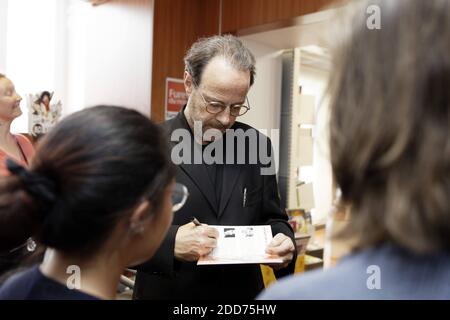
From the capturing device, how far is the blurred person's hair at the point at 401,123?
1.81 feet

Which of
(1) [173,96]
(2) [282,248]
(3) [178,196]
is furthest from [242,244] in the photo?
(1) [173,96]

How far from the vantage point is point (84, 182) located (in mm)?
792

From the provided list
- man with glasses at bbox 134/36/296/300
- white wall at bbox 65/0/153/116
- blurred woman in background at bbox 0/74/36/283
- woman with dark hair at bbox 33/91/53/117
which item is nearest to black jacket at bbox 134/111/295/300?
man with glasses at bbox 134/36/296/300

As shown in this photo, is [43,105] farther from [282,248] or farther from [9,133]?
[282,248]

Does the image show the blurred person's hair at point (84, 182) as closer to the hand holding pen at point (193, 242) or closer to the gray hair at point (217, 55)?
the hand holding pen at point (193, 242)

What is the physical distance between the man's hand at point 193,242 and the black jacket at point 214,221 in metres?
0.03

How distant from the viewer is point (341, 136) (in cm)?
62

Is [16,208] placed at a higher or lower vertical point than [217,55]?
lower

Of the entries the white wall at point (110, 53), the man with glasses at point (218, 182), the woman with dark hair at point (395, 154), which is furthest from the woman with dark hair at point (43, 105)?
the woman with dark hair at point (395, 154)

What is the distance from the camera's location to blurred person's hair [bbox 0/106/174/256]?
80 cm

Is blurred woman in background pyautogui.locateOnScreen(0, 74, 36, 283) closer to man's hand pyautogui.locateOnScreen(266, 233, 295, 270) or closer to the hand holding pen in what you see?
the hand holding pen

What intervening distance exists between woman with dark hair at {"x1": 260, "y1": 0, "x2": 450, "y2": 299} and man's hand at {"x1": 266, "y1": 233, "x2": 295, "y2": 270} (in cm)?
87

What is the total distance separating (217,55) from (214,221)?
26.1 inches
